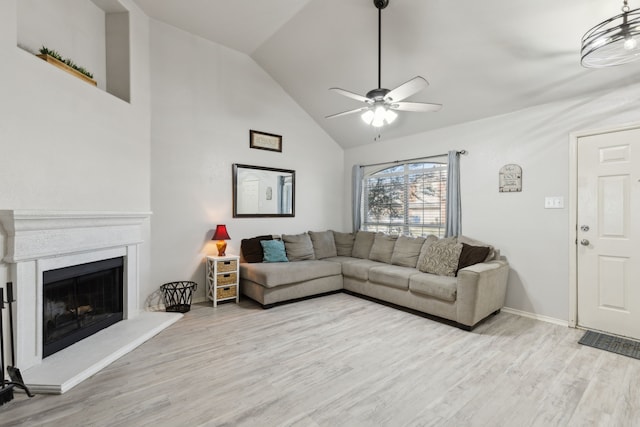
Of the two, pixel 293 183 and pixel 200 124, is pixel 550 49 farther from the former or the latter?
pixel 200 124

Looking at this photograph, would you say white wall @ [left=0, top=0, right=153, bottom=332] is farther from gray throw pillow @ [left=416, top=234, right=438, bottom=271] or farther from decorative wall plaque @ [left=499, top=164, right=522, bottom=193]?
decorative wall plaque @ [left=499, top=164, right=522, bottom=193]

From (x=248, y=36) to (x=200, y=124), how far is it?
134cm

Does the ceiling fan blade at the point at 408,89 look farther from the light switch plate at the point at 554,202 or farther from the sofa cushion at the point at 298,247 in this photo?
the sofa cushion at the point at 298,247

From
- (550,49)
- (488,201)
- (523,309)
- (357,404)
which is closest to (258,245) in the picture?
(357,404)

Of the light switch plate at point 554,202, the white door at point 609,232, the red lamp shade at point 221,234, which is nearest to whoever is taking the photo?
the white door at point 609,232

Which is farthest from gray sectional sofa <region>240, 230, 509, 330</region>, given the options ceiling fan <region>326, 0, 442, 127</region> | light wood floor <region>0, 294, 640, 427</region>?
ceiling fan <region>326, 0, 442, 127</region>

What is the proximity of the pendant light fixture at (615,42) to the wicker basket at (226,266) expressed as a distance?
4.04 metres

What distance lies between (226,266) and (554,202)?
13.0 feet

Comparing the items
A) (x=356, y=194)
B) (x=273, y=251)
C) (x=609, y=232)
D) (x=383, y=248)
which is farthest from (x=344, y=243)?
(x=609, y=232)

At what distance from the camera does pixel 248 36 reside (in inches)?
157

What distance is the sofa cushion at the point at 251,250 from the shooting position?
4289mm

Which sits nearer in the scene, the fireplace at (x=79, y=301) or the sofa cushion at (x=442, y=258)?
the fireplace at (x=79, y=301)

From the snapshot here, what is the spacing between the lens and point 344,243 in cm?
526

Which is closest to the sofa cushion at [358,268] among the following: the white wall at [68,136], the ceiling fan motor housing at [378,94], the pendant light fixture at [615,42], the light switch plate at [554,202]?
the light switch plate at [554,202]
